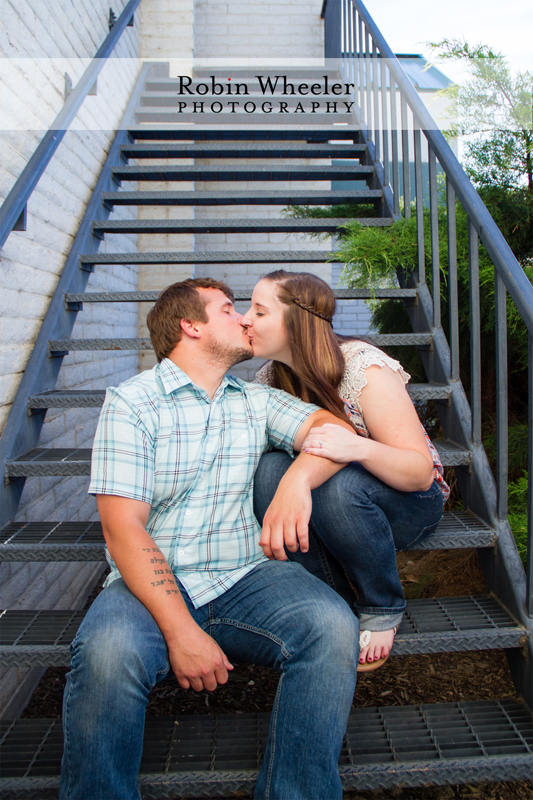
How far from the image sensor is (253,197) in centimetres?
274

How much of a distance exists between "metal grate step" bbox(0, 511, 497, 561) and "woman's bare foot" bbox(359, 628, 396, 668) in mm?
270

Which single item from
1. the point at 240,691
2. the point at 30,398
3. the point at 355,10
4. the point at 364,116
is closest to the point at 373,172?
the point at 364,116

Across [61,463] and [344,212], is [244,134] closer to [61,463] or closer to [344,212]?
[344,212]

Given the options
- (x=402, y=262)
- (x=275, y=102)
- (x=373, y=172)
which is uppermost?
(x=275, y=102)

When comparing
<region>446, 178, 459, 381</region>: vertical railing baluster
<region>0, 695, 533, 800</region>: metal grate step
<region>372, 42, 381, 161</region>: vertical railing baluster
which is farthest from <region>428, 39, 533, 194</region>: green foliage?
<region>0, 695, 533, 800</region>: metal grate step

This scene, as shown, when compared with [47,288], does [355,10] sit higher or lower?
higher

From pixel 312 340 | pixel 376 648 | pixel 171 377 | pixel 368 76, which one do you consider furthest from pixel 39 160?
pixel 368 76

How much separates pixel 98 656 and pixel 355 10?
3726mm

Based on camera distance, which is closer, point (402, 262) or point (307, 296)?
point (307, 296)

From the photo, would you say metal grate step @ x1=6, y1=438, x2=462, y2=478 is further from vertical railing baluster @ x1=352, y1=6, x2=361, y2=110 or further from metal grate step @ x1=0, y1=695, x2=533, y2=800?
vertical railing baluster @ x1=352, y1=6, x2=361, y2=110

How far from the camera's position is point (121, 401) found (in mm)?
1184

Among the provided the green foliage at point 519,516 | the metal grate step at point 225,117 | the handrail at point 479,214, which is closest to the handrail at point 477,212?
the handrail at point 479,214

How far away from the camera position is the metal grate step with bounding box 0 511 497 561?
149 centimetres

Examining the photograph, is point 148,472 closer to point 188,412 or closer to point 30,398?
point 188,412
